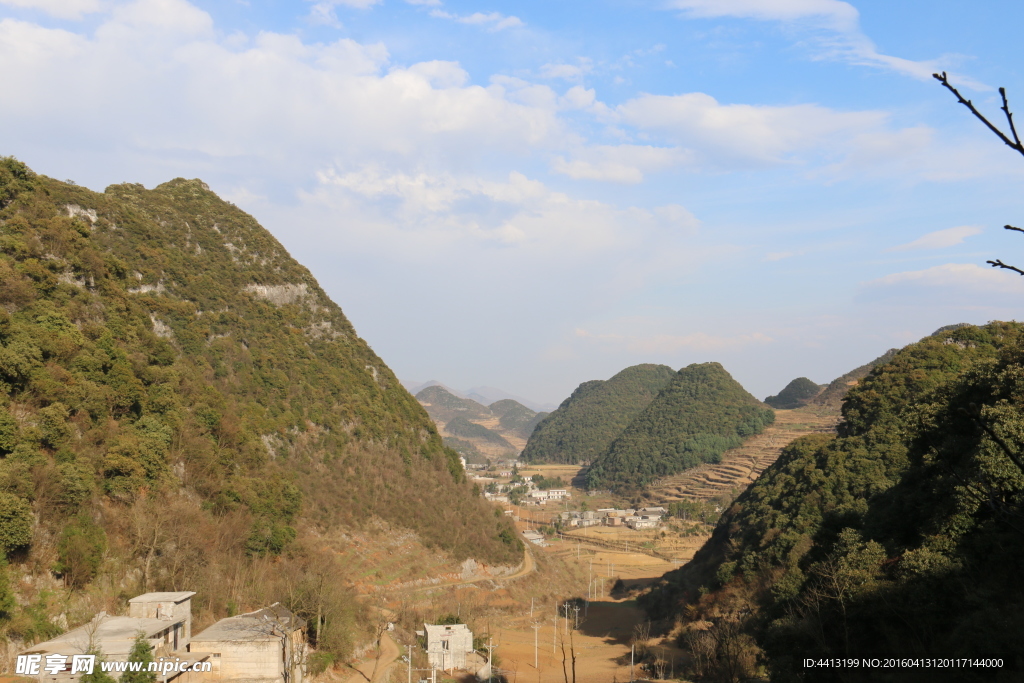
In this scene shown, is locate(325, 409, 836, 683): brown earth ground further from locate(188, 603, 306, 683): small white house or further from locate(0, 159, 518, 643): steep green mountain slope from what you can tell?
locate(188, 603, 306, 683): small white house

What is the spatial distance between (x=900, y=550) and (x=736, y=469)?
361 feet

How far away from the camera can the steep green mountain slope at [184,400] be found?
26000 millimetres

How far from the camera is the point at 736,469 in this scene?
427 ft

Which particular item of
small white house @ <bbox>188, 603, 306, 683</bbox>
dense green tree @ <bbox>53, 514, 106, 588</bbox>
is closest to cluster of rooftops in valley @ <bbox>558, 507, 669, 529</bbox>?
small white house @ <bbox>188, 603, 306, 683</bbox>

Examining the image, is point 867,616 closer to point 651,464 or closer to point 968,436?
point 968,436

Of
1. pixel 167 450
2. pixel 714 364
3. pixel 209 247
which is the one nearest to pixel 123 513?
pixel 167 450

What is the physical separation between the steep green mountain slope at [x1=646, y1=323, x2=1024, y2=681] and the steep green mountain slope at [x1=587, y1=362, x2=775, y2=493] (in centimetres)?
9677

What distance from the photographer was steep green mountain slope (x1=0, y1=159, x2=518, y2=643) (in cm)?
2600

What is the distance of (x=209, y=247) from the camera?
66.4m

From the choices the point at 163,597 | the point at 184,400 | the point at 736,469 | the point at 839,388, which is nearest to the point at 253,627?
the point at 163,597

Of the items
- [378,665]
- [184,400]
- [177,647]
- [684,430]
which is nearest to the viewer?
[177,647]

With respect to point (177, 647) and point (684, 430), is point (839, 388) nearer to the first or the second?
point (684, 430)

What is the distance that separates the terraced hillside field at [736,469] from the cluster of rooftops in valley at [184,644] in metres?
A: 103

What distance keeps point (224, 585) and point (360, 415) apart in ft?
98.8
